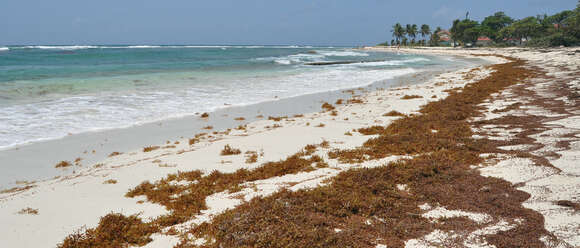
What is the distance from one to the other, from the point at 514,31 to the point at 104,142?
112 meters

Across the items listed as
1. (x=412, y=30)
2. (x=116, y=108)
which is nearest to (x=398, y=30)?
(x=412, y=30)

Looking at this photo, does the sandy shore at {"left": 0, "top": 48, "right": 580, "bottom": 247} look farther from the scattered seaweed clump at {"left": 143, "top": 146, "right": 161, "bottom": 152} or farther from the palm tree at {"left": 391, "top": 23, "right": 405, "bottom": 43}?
the palm tree at {"left": 391, "top": 23, "right": 405, "bottom": 43}

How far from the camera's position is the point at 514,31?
8962 centimetres

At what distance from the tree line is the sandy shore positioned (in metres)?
58.0

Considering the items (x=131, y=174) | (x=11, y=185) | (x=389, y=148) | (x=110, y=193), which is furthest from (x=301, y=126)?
(x=11, y=185)

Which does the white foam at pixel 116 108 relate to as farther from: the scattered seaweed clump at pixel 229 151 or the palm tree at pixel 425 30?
the palm tree at pixel 425 30

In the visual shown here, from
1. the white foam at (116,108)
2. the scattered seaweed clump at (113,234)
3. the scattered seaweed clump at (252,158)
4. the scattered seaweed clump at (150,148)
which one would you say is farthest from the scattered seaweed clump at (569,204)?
the white foam at (116,108)

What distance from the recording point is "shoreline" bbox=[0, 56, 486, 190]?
6.62 m

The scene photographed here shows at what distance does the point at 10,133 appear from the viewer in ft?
29.8

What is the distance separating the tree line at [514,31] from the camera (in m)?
54.6

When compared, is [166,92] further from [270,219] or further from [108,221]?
[270,219]

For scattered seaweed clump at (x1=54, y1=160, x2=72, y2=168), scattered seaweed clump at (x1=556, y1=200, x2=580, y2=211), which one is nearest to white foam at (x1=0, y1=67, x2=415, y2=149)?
scattered seaweed clump at (x1=54, y1=160, x2=72, y2=168)

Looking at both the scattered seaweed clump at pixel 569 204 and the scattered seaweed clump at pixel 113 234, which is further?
A: the scattered seaweed clump at pixel 569 204

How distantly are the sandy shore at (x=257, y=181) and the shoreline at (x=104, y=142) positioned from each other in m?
0.55
